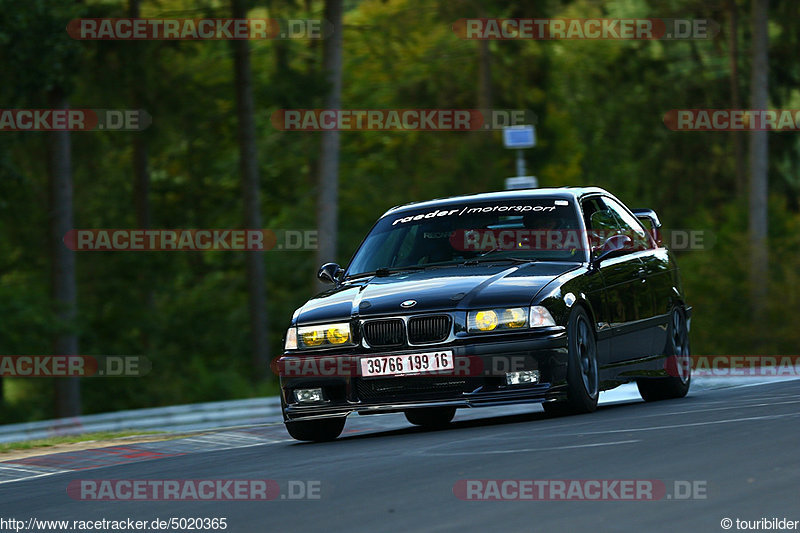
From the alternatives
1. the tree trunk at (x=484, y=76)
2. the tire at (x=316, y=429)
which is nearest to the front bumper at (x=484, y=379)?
the tire at (x=316, y=429)

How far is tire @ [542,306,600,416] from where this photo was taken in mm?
10203

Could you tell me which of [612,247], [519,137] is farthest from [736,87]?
[612,247]

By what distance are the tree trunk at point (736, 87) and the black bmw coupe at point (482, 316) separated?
27.0m

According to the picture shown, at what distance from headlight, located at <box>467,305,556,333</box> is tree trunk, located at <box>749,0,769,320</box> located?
23.3 m

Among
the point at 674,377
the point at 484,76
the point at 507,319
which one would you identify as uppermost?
the point at 484,76

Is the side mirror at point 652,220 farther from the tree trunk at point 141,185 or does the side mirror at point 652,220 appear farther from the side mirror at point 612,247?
the tree trunk at point 141,185

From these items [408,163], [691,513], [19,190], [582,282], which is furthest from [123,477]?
[408,163]

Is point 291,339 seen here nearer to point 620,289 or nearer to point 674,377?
point 620,289

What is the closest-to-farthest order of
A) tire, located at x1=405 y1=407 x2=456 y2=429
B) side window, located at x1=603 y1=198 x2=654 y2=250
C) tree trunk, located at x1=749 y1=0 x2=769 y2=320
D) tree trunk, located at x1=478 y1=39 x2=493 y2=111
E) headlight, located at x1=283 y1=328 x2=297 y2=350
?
headlight, located at x1=283 y1=328 x2=297 y2=350 → side window, located at x1=603 y1=198 x2=654 y2=250 → tire, located at x1=405 y1=407 x2=456 y2=429 → tree trunk, located at x1=749 y1=0 x2=769 y2=320 → tree trunk, located at x1=478 y1=39 x2=493 y2=111

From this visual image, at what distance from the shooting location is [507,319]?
394 inches

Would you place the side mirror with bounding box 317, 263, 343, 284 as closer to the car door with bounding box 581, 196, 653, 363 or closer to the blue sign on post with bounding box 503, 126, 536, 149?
the car door with bounding box 581, 196, 653, 363

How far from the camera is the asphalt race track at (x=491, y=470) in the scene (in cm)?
625

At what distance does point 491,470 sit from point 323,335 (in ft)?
10.1

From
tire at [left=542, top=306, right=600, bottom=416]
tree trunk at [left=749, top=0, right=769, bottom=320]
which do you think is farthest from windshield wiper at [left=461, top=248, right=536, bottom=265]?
tree trunk at [left=749, top=0, right=769, bottom=320]
